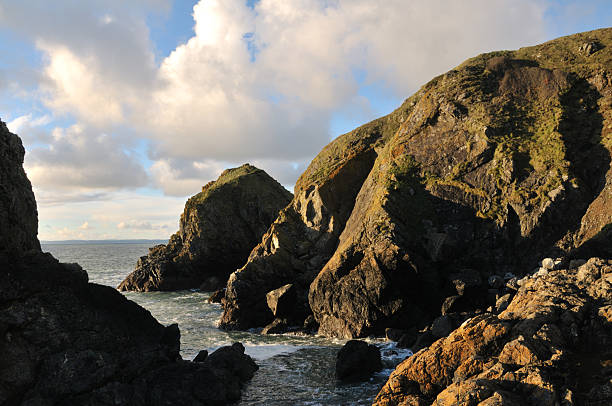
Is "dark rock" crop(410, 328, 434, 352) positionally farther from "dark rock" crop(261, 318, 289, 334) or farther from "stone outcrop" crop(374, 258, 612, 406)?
"dark rock" crop(261, 318, 289, 334)

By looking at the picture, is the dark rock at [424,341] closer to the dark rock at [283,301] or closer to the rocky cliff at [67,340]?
the rocky cliff at [67,340]

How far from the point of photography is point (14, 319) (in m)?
19.0

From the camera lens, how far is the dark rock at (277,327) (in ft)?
127

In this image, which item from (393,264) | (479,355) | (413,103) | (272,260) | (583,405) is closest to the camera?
(583,405)

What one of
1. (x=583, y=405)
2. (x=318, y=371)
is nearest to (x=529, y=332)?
(x=583, y=405)

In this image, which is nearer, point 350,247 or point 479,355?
point 479,355

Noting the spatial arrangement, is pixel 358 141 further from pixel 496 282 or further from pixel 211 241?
pixel 211 241

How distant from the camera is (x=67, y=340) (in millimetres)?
20141

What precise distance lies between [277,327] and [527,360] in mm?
27897

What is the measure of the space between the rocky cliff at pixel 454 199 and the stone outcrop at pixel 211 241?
2503 centimetres

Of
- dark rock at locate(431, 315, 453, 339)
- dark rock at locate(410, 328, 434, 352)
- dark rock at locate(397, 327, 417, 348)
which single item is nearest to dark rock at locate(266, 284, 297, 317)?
dark rock at locate(397, 327, 417, 348)

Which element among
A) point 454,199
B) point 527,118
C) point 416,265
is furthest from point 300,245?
point 527,118

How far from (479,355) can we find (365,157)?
42090mm

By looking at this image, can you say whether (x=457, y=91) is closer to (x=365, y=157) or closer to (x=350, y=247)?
(x=365, y=157)
